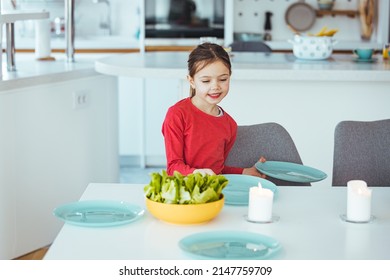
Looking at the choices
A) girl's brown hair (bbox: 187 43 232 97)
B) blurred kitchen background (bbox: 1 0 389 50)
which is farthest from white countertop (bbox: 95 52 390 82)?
blurred kitchen background (bbox: 1 0 389 50)

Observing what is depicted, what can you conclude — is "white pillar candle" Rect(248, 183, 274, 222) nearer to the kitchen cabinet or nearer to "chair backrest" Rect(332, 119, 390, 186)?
"chair backrest" Rect(332, 119, 390, 186)

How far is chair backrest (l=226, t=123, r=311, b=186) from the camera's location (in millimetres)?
2812

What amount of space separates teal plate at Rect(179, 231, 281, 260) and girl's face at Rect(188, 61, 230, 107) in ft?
2.57

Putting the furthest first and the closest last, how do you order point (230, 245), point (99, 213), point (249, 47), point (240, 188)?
1. point (249, 47)
2. point (240, 188)
3. point (99, 213)
4. point (230, 245)

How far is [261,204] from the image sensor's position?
1.88m

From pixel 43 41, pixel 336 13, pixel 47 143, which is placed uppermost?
pixel 336 13

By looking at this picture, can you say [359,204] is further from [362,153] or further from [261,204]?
[362,153]

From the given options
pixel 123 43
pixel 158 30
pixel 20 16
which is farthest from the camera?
pixel 158 30

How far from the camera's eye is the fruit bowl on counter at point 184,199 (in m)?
1.83

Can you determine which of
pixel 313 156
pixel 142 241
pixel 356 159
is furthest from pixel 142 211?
pixel 313 156

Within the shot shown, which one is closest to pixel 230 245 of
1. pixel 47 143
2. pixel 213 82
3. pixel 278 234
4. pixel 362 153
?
pixel 278 234

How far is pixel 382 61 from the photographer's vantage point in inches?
168

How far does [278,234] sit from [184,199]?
23cm

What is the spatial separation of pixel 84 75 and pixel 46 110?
39 cm
